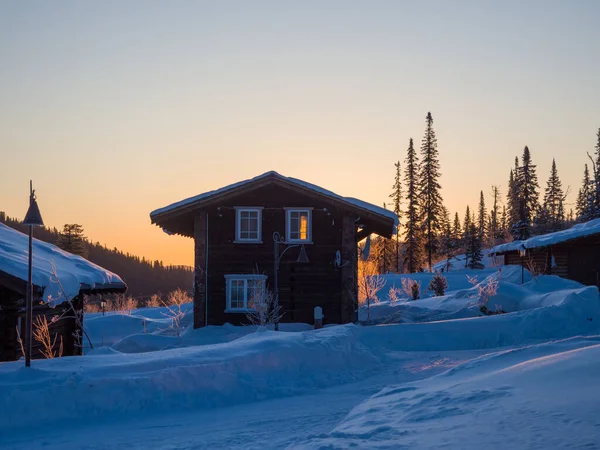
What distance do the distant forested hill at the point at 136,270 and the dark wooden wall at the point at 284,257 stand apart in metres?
109

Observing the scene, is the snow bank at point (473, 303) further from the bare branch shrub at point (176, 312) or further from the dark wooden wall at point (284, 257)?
the bare branch shrub at point (176, 312)

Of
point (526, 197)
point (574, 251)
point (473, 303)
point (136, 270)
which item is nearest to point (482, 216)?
point (526, 197)

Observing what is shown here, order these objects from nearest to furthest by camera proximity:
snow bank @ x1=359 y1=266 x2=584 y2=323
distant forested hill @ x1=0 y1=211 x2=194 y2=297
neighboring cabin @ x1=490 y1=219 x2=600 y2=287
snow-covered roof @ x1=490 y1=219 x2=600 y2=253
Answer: snow bank @ x1=359 y1=266 x2=584 y2=323
snow-covered roof @ x1=490 y1=219 x2=600 y2=253
neighboring cabin @ x1=490 y1=219 x2=600 y2=287
distant forested hill @ x1=0 y1=211 x2=194 y2=297

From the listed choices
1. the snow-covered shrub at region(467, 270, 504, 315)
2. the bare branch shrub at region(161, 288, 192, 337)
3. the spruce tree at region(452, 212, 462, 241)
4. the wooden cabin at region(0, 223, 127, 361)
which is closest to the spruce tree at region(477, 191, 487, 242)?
the spruce tree at region(452, 212, 462, 241)

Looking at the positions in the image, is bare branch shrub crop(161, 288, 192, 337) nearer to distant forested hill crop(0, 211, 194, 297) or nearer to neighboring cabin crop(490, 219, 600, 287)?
neighboring cabin crop(490, 219, 600, 287)

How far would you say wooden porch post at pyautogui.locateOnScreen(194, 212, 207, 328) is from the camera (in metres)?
22.9

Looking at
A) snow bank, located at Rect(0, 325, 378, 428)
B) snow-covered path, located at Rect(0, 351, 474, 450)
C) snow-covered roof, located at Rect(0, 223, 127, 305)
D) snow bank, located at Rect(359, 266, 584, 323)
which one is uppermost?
snow-covered roof, located at Rect(0, 223, 127, 305)

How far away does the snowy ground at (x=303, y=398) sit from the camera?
5.90 m

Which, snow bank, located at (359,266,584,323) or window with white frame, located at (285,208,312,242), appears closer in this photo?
window with white frame, located at (285,208,312,242)

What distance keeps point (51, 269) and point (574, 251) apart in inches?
1210

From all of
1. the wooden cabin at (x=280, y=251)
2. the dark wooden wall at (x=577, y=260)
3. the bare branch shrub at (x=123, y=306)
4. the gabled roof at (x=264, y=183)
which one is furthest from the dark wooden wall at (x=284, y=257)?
the bare branch shrub at (x=123, y=306)

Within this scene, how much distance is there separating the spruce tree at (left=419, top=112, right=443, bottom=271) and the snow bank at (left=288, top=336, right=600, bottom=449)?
48.0 metres

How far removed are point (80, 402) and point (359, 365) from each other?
22.6 ft

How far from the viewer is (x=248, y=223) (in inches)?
912
